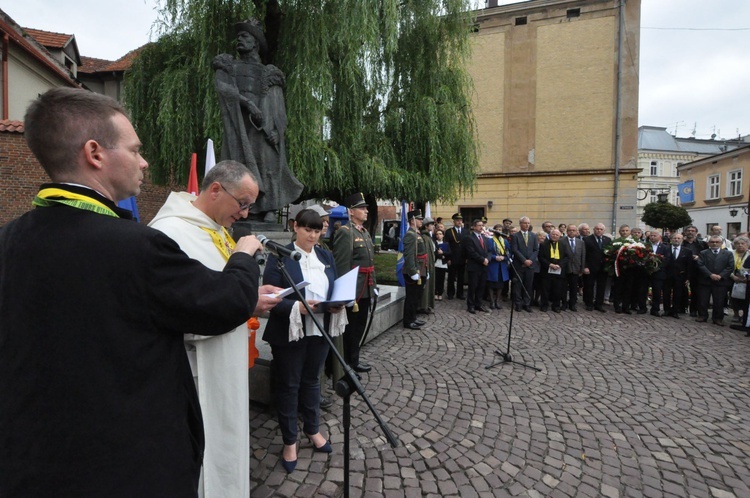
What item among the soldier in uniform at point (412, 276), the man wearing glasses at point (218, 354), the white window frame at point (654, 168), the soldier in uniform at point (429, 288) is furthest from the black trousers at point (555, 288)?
the white window frame at point (654, 168)

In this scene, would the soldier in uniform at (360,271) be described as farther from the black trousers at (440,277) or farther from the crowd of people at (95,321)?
the black trousers at (440,277)

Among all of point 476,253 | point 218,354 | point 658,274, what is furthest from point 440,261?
point 218,354

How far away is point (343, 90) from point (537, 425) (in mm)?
8233

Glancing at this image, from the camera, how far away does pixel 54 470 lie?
108 centimetres

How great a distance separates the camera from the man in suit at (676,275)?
27.0 feet

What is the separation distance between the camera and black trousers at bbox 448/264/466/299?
9.95 meters

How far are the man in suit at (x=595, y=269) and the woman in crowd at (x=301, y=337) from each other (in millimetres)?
7442

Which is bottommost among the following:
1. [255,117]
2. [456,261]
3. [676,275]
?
[676,275]

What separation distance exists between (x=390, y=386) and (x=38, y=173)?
45.5ft

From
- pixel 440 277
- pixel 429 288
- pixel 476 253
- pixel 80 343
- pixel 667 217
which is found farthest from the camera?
pixel 667 217

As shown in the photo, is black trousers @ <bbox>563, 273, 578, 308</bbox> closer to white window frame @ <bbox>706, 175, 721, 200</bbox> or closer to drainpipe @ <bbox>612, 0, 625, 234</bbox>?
drainpipe @ <bbox>612, 0, 625, 234</bbox>

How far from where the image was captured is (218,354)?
1.75m

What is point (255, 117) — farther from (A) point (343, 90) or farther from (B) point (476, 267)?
(B) point (476, 267)

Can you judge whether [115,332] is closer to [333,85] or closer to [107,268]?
[107,268]
